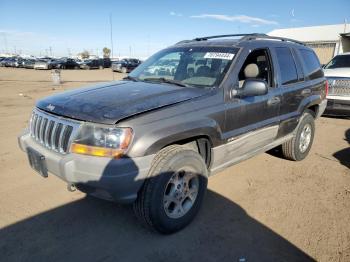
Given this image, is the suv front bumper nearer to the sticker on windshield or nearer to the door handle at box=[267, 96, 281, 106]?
the sticker on windshield

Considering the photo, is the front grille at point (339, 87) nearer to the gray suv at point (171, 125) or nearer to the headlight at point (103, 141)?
the gray suv at point (171, 125)

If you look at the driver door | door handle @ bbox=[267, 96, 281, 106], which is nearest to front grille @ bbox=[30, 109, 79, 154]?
the driver door

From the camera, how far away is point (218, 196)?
3982 millimetres

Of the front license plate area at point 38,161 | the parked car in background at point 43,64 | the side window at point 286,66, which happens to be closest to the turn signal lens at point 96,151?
the front license plate area at point 38,161

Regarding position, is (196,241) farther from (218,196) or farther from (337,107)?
(337,107)

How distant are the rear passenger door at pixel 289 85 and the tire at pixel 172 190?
1.88 metres

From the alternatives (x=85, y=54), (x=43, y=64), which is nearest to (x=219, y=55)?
(x=43, y=64)

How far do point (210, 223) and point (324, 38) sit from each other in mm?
33365

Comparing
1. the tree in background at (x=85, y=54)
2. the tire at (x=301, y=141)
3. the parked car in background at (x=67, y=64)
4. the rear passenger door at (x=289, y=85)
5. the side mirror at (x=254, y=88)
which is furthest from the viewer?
the tree in background at (x=85, y=54)

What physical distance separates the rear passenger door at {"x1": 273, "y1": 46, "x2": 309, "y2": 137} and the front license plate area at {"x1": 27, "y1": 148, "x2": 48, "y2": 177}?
315cm

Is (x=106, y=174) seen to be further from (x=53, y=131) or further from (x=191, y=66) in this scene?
(x=191, y=66)

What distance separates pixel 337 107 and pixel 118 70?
96.1 ft

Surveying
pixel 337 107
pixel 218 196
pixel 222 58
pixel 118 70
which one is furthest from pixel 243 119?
pixel 118 70

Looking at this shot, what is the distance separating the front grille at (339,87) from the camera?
8492 millimetres
